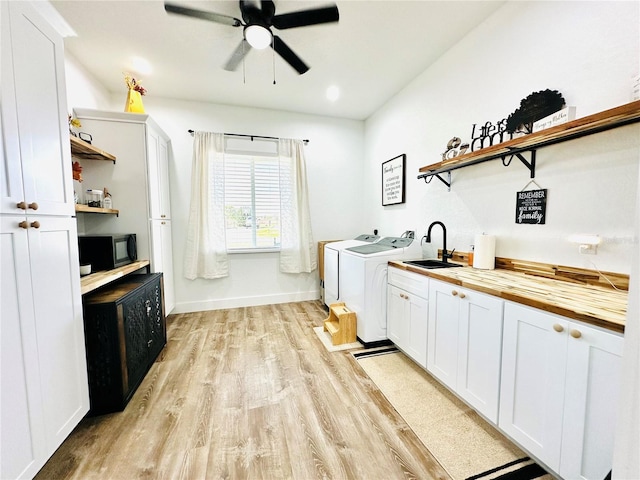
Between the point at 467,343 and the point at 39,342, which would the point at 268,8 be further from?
the point at 467,343

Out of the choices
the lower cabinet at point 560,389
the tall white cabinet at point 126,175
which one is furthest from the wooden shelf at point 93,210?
the lower cabinet at point 560,389

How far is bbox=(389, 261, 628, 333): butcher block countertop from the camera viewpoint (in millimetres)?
984

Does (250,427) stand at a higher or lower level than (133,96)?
lower

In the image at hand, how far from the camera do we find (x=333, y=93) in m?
3.12

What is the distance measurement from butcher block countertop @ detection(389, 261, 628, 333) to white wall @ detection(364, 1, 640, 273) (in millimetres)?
186

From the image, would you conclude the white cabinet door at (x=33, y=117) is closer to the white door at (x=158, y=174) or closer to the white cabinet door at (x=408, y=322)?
the white door at (x=158, y=174)

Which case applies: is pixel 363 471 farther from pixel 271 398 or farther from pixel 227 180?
pixel 227 180

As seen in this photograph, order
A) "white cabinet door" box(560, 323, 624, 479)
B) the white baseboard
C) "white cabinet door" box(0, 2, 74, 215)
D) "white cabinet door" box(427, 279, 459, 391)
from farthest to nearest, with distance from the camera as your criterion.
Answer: the white baseboard → "white cabinet door" box(427, 279, 459, 391) → "white cabinet door" box(0, 2, 74, 215) → "white cabinet door" box(560, 323, 624, 479)

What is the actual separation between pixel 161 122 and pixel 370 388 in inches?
150

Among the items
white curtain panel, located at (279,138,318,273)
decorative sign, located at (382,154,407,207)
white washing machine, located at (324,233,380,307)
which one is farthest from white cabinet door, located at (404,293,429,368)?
white curtain panel, located at (279,138,318,273)

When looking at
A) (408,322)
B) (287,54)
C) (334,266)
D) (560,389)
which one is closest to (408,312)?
(408,322)

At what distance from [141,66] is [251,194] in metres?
1.72

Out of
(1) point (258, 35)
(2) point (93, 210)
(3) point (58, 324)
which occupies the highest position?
(1) point (258, 35)

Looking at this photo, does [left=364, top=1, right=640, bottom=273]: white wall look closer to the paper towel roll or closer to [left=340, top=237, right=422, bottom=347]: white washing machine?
the paper towel roll
